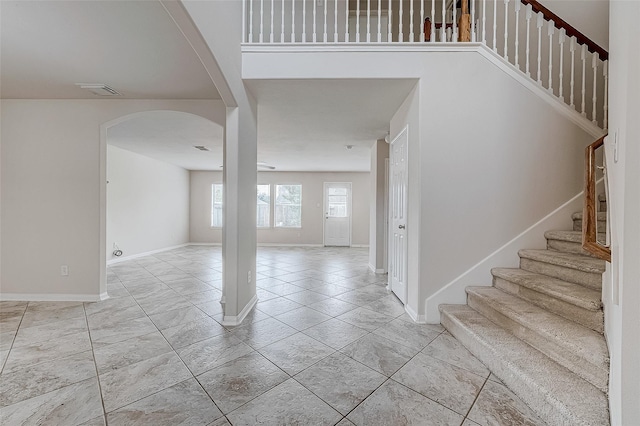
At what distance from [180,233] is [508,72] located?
868 cm

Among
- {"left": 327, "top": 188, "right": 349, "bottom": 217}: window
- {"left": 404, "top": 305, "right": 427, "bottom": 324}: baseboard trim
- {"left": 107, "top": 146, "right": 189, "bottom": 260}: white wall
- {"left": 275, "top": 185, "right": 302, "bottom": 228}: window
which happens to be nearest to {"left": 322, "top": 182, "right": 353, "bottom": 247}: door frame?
{"left": 327, "top": 188, "right": 349, "bottom": 217}: window

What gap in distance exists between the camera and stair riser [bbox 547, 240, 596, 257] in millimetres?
2302

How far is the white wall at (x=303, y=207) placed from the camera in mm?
8734

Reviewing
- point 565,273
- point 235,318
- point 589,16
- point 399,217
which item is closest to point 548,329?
point 565,273

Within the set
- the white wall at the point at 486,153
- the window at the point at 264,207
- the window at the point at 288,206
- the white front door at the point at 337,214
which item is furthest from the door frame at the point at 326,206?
the white wall at the point at 486,153

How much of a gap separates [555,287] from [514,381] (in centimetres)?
83

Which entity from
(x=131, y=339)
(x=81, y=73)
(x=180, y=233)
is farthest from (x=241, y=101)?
(x=180, y=233)

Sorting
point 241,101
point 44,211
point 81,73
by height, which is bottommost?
point 44,211

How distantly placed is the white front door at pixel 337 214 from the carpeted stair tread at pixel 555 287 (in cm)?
618

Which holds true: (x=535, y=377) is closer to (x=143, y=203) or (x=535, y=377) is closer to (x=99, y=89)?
(x=99, y=89)

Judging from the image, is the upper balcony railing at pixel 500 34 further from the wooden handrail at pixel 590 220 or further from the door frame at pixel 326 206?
the door frame at pixel 326 206

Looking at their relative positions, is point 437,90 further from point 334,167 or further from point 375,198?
point 334,167

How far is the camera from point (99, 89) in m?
2.99

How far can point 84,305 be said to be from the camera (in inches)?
127
